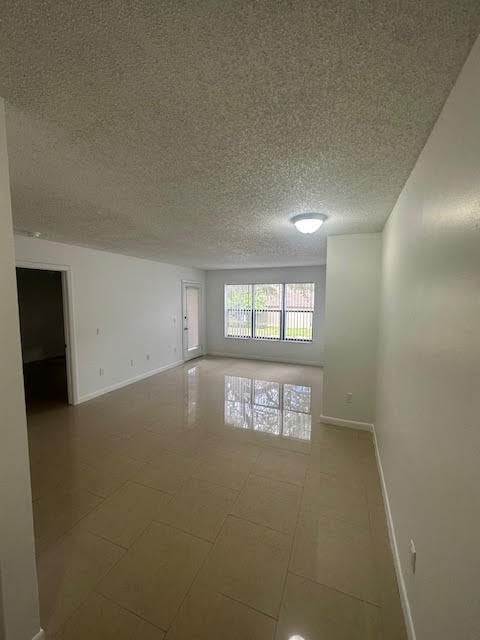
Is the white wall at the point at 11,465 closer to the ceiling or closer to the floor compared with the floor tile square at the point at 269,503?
closer to the ceiling

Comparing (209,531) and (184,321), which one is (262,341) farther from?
(209,531)

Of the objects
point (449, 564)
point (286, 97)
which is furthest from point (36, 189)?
point (449, 564)

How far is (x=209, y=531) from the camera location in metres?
1.88

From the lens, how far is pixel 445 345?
1.02 metres

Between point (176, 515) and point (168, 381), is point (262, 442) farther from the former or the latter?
point (168, 381)

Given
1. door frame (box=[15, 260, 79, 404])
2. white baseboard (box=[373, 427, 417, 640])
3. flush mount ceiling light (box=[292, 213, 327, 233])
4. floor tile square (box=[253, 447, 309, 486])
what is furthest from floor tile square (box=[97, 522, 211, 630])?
door frame (box=[15, 260, 79, 404])

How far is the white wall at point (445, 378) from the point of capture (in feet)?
2.64

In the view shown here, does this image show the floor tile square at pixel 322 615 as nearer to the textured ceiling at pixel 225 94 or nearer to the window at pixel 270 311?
the textured ceiling at pixel 225 94

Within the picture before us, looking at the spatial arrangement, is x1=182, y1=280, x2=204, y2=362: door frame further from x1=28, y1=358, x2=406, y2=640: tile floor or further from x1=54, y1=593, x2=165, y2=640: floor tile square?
x1=54, y1=593, x2=165, y2=640: floor tile square

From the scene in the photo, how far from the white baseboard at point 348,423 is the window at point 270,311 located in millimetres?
3195

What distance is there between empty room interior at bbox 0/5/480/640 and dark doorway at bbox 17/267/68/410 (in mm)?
3725

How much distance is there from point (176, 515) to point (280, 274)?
566 cm

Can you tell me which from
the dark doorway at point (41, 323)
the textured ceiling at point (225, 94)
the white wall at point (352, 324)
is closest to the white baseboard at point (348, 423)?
the white wall at point (352, 324)

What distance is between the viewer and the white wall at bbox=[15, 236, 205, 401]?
409 cm
